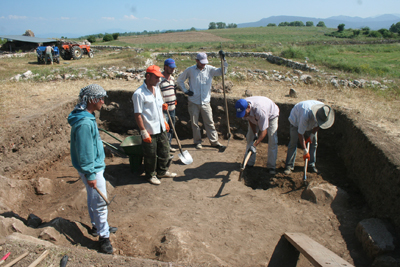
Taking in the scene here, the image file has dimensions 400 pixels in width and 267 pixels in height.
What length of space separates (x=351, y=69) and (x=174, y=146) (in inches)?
402

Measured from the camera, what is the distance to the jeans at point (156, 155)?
436cm

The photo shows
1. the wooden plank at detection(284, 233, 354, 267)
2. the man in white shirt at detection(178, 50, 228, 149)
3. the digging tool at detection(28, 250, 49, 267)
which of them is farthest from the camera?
the man in white shirt at detection(178, 50, 228, 149)

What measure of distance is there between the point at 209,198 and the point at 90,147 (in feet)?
7.37

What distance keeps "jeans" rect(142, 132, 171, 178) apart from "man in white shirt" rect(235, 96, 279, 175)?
133cm

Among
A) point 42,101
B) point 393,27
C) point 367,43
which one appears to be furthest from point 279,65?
point 393,27

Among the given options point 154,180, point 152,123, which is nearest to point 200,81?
point 152,123

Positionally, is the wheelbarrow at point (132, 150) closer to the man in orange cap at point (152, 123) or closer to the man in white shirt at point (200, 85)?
the man in orange cap at point (152, 123)

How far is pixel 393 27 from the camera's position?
49.1 m

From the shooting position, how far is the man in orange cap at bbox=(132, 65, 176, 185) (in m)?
4.00

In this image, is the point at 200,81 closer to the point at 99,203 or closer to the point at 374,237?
the point at 99,203

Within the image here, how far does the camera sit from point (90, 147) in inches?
104

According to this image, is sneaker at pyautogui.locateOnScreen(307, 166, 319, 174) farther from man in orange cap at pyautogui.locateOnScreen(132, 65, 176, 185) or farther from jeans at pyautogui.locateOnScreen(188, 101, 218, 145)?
man in orange cap at pyautogui.locateOnScreen(132, 65, 176, 185)

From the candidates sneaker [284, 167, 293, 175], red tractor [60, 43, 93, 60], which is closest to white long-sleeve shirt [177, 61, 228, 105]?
sneaker [284, 167, 293, 175]

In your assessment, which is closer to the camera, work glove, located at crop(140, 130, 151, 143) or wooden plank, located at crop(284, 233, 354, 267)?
wooden plank, located at crop(284, 233, 354, 267)
